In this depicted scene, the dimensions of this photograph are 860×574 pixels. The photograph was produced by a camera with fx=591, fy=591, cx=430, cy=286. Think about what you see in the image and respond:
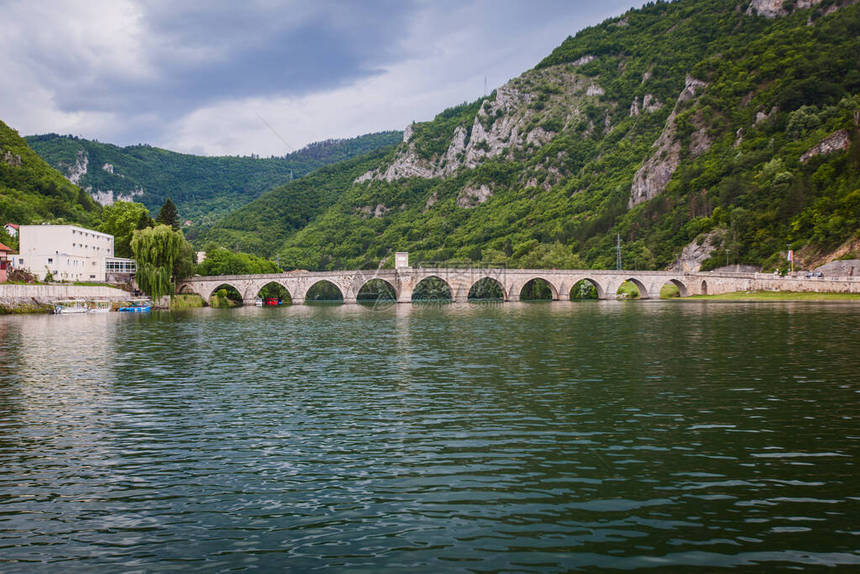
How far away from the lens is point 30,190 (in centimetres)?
11844

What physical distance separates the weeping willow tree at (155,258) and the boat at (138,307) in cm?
133

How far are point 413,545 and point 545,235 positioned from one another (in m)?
155

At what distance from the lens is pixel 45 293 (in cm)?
7025

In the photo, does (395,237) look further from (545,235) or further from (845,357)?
(845,357)

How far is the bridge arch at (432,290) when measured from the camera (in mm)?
115438

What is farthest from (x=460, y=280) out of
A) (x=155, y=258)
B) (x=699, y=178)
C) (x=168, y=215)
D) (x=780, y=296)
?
(x=699, y=178)

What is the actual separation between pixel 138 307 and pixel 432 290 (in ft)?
195

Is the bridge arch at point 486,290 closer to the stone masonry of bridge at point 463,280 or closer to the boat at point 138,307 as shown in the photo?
the stone masonry of bridge at point 463,280

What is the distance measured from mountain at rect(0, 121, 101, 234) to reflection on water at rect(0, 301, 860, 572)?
10058cm

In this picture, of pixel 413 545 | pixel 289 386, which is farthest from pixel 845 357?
pixel 413 545

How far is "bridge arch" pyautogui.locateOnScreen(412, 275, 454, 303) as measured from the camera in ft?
379

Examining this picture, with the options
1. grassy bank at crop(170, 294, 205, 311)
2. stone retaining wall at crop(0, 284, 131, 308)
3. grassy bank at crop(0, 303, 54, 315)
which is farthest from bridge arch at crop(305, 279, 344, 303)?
grassy bank at crop(0, 303, 54, 315)

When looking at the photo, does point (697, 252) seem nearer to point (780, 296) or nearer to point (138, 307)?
point (780, 296)

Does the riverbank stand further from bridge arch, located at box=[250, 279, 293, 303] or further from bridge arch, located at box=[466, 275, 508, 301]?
bridge arch, located at box=[466, 275, 508, 301]
